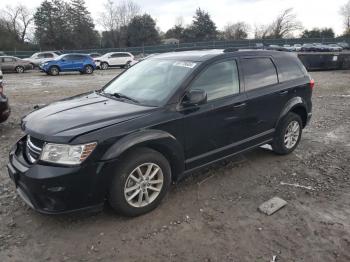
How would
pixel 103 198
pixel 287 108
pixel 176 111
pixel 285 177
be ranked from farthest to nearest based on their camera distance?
pixel 287 108, pixel 285 177, pixel 176 111, pixel 103 198

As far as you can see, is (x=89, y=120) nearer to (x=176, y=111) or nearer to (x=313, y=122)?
(x=176, y=111)

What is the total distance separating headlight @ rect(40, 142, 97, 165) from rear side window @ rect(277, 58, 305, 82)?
3.28m

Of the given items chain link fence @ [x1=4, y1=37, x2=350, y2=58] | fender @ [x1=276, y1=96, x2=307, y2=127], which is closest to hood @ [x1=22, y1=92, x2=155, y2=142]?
fender @ [x1=276, y1=96, x2=307, y2=127]

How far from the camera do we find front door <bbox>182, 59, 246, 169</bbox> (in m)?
3.88

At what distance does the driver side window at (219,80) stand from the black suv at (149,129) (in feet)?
0.04

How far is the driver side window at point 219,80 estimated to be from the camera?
4.00 metres

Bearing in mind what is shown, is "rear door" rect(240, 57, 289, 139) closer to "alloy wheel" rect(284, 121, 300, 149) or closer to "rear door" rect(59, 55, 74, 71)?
"alloy wheel" rect(284, 121, 300, 149)

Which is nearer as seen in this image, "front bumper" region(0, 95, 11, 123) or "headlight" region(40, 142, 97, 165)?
"headlight" region(40, 142, 97, 165)

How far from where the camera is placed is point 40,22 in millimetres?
56031

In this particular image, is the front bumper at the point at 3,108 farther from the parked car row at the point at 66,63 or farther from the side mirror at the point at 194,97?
the parked car row at the point at 66,63

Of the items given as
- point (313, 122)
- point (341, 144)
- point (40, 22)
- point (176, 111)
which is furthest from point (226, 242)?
point (40, 22)

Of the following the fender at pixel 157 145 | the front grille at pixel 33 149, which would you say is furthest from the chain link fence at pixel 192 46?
the front grille at pixel 33 149

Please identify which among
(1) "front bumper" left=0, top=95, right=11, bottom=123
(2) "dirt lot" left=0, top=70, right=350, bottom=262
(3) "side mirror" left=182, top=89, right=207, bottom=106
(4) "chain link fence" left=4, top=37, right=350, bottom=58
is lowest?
(2) "dirt lot" left=0, top=70, right=350, bottom=262

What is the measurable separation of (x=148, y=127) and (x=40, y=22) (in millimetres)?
60063
